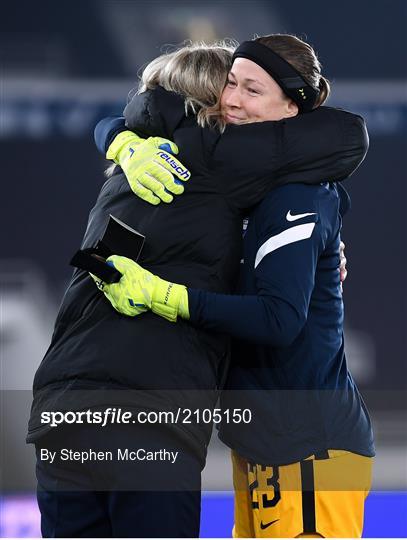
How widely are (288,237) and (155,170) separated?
0.85ft

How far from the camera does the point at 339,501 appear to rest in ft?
6.09

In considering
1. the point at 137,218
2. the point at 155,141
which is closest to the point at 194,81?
the point at 155,141

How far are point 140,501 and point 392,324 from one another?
3324 mm

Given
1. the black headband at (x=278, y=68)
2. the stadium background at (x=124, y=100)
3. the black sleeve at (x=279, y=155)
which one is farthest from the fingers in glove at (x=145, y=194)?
the stadium background at (x=124, y=100)

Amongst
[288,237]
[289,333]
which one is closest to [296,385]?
[289,333]

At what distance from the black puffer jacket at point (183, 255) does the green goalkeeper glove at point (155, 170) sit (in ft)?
0.06

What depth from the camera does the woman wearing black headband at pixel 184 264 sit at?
1.69m

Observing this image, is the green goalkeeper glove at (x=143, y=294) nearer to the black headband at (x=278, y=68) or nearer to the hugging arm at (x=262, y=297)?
the hugging arm at (x=262, y=297)

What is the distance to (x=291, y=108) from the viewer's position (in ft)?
6.25

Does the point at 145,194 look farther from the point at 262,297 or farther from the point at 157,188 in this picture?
the point at 262,297

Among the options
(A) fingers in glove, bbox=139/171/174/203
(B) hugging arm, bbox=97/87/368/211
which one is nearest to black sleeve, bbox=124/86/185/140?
(B) hugging arm, bbox=97/87/368/211

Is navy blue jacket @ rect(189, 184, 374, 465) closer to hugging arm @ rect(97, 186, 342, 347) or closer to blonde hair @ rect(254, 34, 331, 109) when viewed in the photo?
hugging arm @ rect(97, 186, 342, 347)

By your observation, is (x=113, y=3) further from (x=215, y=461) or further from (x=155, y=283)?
(x=155, y=283)

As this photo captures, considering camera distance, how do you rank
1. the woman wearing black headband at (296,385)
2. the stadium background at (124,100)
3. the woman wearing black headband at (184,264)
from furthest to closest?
the stadium background at (124,100), the woman wearing black headband at (296,385), the woman wearing black headband at (184,264)
